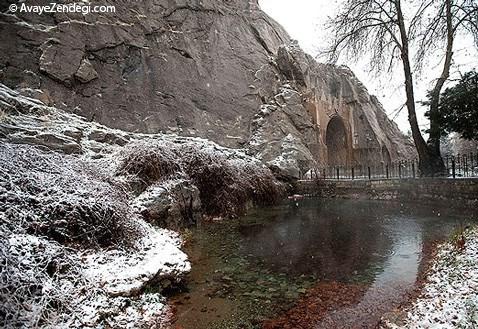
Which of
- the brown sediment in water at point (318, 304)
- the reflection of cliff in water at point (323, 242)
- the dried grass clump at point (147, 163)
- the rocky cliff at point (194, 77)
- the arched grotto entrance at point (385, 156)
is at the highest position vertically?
the rocky cliff at point (194, 77)

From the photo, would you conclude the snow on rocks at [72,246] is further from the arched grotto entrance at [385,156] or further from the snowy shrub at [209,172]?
the arched grotto entrance at [385,156]

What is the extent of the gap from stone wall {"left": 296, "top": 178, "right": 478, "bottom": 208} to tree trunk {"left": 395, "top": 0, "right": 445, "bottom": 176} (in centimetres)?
100

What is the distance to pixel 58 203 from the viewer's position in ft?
13.3

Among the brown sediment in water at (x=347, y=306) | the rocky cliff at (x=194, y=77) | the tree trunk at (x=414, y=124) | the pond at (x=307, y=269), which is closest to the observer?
the brown sediment in water at (x=347, y=306)

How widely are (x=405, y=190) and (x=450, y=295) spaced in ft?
30.0

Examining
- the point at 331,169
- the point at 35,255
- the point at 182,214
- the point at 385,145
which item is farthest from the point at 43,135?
the point at 385,145

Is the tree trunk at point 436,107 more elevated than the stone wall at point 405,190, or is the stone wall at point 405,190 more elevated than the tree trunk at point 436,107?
the tree trunk at point 436,107

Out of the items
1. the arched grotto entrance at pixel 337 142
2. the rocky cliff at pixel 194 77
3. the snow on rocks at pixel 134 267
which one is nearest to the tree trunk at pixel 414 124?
the rocky cliff at pixel 194 77

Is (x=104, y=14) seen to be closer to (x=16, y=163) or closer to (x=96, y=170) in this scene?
(x=96, y=170)

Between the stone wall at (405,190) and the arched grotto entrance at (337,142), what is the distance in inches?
371

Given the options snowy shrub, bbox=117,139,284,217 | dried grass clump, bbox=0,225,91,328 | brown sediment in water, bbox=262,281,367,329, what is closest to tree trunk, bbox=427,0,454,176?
snowy shrub, bbox=117,139,284,217

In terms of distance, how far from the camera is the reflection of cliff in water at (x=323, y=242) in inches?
201

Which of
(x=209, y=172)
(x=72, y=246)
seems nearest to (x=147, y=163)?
(x=209, y=172)

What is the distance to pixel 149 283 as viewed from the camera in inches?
157
